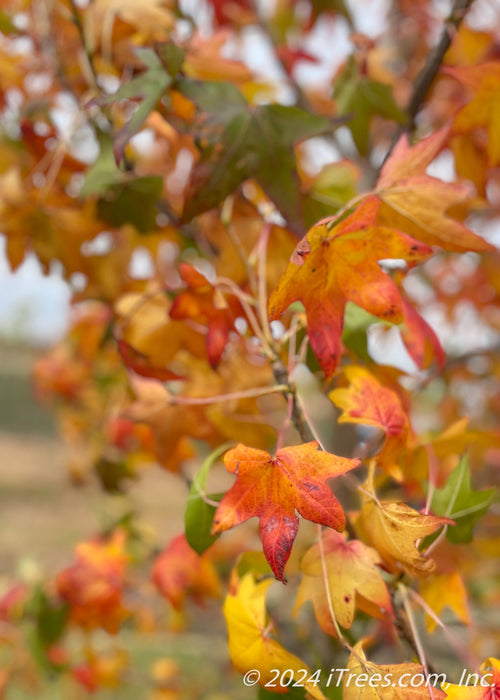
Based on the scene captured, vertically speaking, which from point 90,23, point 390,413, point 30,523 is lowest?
point 30,523

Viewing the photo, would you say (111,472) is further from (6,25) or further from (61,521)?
(61,521)

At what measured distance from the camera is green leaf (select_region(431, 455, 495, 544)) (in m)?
0.51

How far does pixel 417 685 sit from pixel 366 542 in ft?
0.39

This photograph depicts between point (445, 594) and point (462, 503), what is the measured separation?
0.10 metres

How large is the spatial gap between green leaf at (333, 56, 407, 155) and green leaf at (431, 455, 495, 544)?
1.38 feet

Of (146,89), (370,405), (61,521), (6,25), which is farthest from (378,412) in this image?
(61,521)

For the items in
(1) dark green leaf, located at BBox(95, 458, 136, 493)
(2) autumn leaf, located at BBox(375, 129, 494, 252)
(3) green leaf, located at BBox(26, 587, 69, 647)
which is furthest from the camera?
(3) green leaf, located at BBox(26, 587, 69, 647)

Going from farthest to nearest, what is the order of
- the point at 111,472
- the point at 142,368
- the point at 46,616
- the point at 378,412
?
the point at 46,616, the point at 111,472, the point at 142,368, the point at 378,412

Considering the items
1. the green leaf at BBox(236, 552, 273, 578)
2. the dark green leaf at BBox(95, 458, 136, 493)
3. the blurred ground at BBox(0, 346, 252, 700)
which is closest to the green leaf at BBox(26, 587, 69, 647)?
the blurred ground at BBox(0, 346, 252, 700)

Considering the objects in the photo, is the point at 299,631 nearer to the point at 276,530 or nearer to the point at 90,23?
the point at 276,530

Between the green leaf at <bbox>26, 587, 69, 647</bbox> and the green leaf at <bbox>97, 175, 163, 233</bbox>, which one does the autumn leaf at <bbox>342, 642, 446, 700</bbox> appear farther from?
the green leaf at <bbox>26, 587, 69, 647</bbox>

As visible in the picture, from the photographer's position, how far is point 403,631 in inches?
17.8

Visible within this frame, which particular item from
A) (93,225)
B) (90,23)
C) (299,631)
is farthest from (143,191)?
(299,631)

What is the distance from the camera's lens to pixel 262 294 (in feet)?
1.76
